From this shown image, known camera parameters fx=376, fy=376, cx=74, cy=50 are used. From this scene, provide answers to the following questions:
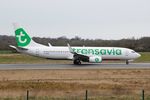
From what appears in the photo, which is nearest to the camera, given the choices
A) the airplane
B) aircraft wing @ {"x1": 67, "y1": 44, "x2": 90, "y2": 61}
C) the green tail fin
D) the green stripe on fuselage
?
aircraft wing @ {"x1": 67, "y1": 44, "x2": 90, "y2": 61}

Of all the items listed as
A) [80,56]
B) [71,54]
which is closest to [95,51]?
[80,56]

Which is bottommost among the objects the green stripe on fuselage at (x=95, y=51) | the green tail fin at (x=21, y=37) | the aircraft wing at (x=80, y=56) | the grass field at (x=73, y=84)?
the grass field at (x=73, y=84)

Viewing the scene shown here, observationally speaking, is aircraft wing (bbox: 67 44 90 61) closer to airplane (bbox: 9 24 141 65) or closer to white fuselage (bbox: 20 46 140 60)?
airplane (bbox: 9 24 141 65)

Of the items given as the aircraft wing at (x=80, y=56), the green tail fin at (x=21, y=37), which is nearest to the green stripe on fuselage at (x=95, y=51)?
the aircraft wing at (x=80, y=56)

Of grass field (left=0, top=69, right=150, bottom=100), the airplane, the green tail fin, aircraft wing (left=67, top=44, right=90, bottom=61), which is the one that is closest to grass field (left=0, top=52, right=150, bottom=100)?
grass field (left=0, top=69, right=150, bottom=100)

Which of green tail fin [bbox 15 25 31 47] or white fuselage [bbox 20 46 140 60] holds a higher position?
green tail fin [bbox 15 25 31 47]

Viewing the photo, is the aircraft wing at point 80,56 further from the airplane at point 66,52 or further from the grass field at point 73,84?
the grass field at point 73,84

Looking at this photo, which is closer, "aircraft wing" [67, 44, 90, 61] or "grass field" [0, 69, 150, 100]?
"grass field" [0, 69, 150, 100]

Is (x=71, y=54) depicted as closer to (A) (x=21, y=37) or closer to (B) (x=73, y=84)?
(A) (x=21, y=37)

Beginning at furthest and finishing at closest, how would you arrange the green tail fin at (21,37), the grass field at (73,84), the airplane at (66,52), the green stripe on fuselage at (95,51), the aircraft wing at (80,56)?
the green tail fin at (21,37) < the green stripe on fuselage at (95,51) < the airplane at (66,52) < the aircraft wing at (80,56) < the grass field at (73,84)

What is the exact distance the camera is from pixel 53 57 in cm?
5509

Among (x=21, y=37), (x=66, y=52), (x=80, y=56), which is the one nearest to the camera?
(x=80, y=56)


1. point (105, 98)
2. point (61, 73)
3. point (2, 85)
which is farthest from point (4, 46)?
point (105, 98)

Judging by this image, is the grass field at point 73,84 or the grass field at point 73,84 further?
the grass field at point 73,84
